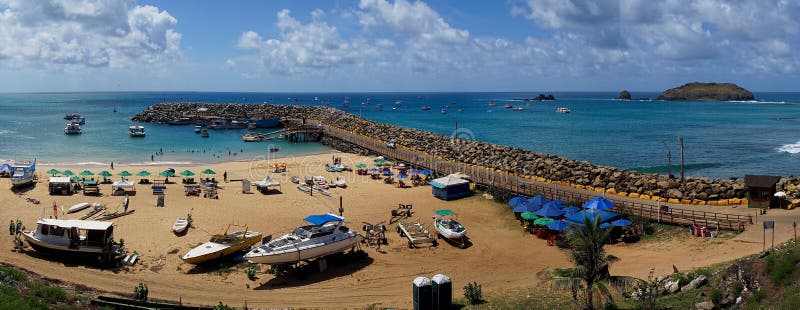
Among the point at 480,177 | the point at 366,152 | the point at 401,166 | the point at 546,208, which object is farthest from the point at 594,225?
the point at 366,152

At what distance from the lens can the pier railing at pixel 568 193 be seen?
83.7 feet

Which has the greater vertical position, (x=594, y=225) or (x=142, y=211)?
(x=594, y=225)

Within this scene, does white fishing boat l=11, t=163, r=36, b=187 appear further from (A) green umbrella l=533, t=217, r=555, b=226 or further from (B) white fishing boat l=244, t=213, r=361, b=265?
(A) green umbrella l=533, t=217, r=555, b=226

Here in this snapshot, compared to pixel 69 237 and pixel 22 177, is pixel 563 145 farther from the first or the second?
pixel 69 237

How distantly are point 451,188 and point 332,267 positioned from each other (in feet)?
42.4

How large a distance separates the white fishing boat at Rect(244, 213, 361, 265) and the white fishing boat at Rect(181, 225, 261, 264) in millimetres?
1646

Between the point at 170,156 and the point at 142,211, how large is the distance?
31.3 m

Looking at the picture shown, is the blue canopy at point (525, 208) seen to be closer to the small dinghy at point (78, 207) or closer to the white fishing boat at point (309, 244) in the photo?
the white fishing boat at point (309, 244)

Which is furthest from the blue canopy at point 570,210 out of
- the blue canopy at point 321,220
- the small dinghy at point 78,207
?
the small dinghy at point 78,207

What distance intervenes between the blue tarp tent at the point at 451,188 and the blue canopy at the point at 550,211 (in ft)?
23.9

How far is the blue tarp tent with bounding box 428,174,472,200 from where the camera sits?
33.9 metres

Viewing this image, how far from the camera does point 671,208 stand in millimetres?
28094

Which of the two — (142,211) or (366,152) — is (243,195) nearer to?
(142,211)

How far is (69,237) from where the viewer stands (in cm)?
2289
